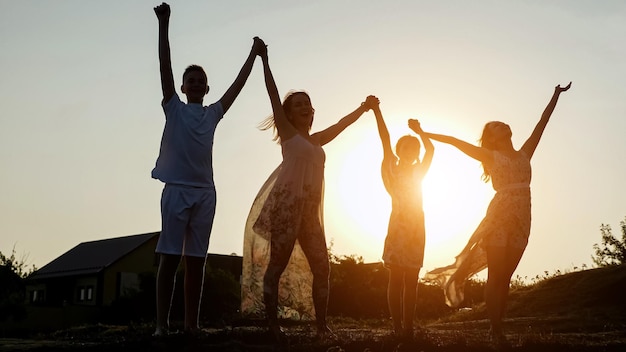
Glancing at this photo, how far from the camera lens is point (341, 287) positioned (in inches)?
1075

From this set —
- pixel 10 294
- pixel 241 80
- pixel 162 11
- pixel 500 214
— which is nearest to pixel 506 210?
pixel 500 214

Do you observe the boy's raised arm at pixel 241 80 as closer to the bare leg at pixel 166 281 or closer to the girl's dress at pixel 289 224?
the girl's dress at pixel 289 224

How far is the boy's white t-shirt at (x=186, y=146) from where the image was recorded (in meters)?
7.50

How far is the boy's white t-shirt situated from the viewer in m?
7.50

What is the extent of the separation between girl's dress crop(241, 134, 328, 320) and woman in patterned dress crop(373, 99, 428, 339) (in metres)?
0.95

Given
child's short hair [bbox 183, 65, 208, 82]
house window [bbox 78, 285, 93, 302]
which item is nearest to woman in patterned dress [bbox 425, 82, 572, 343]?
child's short hair [bbox 183, 65, 208, 82]

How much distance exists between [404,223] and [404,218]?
0.07 m

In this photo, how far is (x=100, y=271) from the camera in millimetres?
46750

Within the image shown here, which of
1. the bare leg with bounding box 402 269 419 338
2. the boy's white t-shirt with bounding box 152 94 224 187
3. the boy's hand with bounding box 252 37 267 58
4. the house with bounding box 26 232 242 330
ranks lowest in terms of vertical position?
the bare leg with bounding box 402 269 419 338

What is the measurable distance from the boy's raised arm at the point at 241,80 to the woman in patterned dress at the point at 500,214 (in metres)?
2.34

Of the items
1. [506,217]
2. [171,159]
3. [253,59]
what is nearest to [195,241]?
[171,159]

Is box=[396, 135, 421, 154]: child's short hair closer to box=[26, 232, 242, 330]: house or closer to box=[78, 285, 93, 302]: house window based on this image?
box=[26, 232, 242, 330]: house

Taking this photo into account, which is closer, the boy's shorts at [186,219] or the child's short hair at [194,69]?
the boy's shorts at [186,219]

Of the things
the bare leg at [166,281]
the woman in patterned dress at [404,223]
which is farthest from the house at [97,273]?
the bare leg at [166,281]
